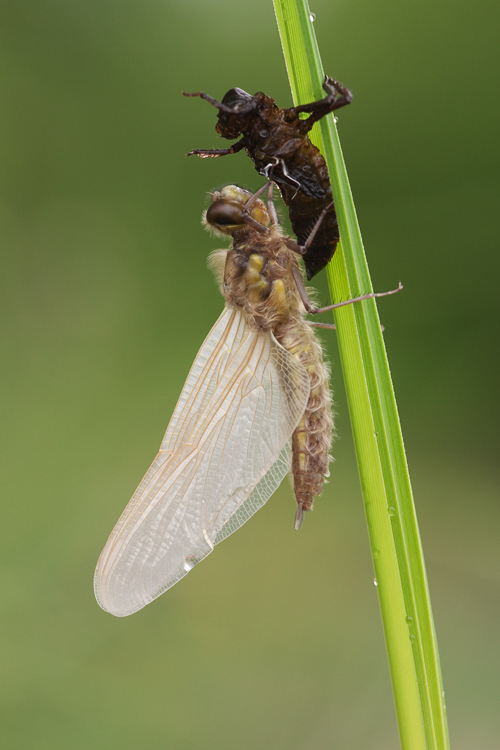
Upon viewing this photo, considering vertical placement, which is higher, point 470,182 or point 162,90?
point 162,90

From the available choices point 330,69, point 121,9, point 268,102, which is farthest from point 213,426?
point 121,9

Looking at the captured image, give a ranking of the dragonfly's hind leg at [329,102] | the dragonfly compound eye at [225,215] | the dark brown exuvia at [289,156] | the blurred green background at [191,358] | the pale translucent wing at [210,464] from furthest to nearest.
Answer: the blurred green background at [191,358] < the dragonfly compound eye at [225,215] < the pale translucent wing at [210,464] < the dark brown exuvia at [289,156] < the dragonfly's hind leg at [329,102]

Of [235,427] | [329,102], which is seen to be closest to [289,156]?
[329,102]

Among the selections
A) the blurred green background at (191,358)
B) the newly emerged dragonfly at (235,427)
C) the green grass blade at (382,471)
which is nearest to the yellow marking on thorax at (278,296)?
the newly emerged dragonfly at (235,427)

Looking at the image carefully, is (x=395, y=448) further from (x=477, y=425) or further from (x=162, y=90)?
(x=162, y=90)

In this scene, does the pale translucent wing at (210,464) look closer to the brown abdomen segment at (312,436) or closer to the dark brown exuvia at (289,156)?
the brown abdomen segment at (312,436)

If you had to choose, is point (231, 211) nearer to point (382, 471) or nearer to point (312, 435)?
point (312, 435)

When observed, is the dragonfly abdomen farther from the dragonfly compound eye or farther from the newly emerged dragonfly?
the dragonfly compound eye
